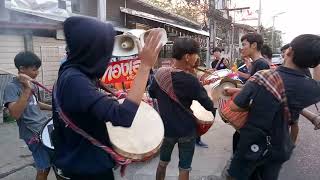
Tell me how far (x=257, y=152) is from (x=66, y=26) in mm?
1590

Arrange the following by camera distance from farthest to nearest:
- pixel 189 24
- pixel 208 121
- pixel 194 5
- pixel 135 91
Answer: pixel 194 5, pixel 189 24, pixel 208 121, pixel 135 91

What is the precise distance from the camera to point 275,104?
2631 millimetres

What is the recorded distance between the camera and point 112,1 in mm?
12625

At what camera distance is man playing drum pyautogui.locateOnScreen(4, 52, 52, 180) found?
11.1ft

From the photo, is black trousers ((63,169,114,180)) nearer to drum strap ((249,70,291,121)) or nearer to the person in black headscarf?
the person in black headscarf

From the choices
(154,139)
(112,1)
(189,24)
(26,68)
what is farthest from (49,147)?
(189,24)

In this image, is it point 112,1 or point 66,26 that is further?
point 112,1

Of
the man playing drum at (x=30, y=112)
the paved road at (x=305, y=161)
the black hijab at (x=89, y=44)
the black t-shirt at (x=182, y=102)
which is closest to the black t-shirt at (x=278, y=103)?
the black t-shirt at (x=182, y=102)

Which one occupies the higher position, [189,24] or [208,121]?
[189,24]

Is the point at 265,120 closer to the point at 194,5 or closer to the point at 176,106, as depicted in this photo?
the point at 176,106

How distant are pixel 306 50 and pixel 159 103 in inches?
58.0

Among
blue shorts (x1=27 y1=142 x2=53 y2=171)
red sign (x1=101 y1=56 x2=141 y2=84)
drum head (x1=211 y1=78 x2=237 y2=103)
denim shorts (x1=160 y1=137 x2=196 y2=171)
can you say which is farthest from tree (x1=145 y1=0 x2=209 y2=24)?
blue shorts (x1=27 y1=142 x2=53 y2=171)

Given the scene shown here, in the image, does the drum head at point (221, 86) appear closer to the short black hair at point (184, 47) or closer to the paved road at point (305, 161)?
the short black hair at point (184, 47)

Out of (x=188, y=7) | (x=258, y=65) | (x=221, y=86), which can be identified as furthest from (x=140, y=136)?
(x=188, y=7)
